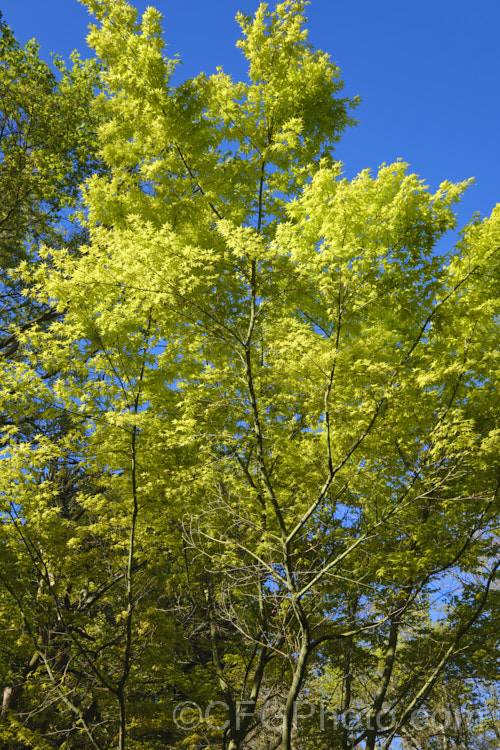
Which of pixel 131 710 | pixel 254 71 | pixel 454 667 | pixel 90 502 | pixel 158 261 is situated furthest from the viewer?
pixel 131 710

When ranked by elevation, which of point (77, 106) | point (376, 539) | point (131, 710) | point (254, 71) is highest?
point (77, 106)

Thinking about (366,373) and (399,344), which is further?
(399,344)

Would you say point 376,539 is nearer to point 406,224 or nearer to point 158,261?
point 406,224

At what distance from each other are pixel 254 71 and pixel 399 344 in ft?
11.8

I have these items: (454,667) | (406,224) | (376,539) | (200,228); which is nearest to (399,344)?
(406,224)

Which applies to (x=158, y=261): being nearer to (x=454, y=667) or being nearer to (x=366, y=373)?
(x=366, y=373)

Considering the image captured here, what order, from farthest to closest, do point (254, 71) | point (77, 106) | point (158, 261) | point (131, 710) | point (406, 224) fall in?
1. point (77, 106)
2. point (131, 710)
3. point (254, 71)
4. point (406, 224)
5. point (158, 261)

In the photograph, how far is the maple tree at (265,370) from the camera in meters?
5.16

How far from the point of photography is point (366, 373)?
16.8 ft

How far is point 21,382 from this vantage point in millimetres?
6316

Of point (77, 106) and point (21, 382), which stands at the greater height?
point (77, 106)

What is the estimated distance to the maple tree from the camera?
16.9 feet

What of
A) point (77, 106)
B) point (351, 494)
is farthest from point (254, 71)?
point (77, 106)

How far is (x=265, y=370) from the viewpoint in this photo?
5672 millimetres
